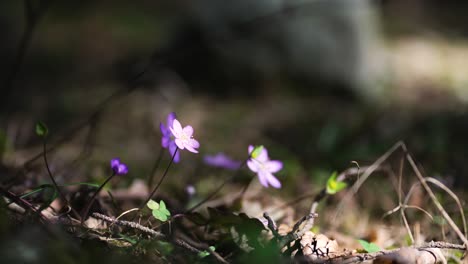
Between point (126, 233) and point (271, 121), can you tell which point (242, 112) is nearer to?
point (271, 121)

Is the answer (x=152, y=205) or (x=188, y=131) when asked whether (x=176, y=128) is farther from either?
(x=152, y=205)

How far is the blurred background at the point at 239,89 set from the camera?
284 centimetres

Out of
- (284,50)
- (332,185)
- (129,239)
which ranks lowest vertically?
(129,239)

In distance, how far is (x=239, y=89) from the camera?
4.27 metres

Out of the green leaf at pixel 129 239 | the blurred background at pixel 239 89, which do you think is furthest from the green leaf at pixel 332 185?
the blurred background at pixel 239 89

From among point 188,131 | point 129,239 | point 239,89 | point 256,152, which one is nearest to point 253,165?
point 256,152

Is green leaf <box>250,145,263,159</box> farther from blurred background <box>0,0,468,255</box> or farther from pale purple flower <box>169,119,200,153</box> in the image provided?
blurred background <box>0,0,468,255</box>

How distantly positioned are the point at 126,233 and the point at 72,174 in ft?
2.77

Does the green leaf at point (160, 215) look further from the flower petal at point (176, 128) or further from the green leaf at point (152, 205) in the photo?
the flower petal at point (176, 128)

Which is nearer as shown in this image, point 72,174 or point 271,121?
point 72,174

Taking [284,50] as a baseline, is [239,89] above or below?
below

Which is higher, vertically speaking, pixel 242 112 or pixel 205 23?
pixel 205 23

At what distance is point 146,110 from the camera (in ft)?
12.4

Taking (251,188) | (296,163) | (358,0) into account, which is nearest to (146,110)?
(296,163)
